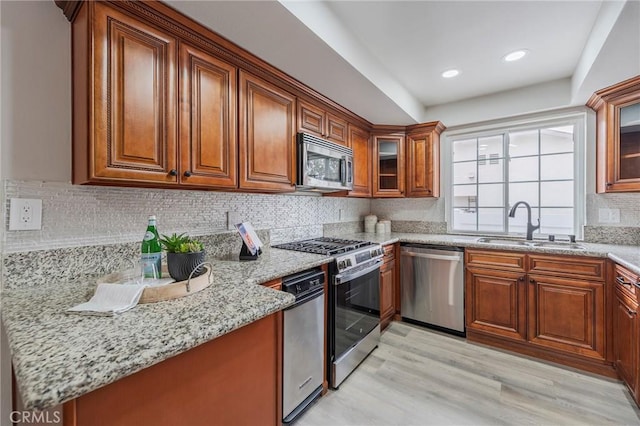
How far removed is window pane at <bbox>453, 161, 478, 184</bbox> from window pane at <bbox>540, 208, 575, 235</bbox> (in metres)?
0.77

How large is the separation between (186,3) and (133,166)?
79cm

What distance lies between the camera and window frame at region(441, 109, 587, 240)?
270 cm

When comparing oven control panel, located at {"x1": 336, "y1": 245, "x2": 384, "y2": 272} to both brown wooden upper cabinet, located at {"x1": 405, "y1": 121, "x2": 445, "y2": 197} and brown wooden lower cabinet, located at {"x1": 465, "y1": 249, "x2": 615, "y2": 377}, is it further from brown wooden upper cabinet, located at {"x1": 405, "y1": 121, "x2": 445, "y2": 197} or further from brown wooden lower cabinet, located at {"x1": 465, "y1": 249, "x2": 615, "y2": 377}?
brown wooden upper cabinet, located at {"x1": 405, "y1": 121, "x2": 445, "y2": 197}

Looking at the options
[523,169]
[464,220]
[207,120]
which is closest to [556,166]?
[523,169]

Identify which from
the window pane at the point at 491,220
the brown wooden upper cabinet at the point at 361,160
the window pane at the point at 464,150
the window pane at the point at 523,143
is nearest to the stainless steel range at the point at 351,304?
the brown wooden upper cabinet at the point at 361,160

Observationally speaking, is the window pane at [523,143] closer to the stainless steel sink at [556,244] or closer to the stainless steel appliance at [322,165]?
the stainless steel sink at [556,244]

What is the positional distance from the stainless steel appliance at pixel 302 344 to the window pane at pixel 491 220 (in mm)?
2336

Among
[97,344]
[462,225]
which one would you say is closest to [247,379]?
[97,344]

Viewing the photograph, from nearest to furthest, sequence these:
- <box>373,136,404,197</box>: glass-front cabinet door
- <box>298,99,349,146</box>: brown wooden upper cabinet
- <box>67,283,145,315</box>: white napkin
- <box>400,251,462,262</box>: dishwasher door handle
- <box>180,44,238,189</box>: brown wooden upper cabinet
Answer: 1. <box>67,283,145,315</box>: white napkin
2. <box>180,44,238,189</box>: brown wooden upper cabinet
3. <box>298,99,349,146</box>: brown wooden upper cabinet
4. <box>400,251,462,262</box>: dishwasher door handle
5. <box>373,136,404,197</box>: glass-front cabinet door

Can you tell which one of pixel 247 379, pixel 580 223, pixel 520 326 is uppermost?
pixel 580 223

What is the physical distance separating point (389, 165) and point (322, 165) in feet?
4.19

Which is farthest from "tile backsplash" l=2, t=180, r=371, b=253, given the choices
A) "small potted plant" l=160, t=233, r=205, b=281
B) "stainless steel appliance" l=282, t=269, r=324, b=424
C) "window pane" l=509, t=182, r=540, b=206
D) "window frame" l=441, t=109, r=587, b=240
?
"window pane" l=509, t=182, r=540, b=206

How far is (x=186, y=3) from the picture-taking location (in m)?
1.30

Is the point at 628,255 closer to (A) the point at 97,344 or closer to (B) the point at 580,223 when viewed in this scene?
(B) the point at 580,223
